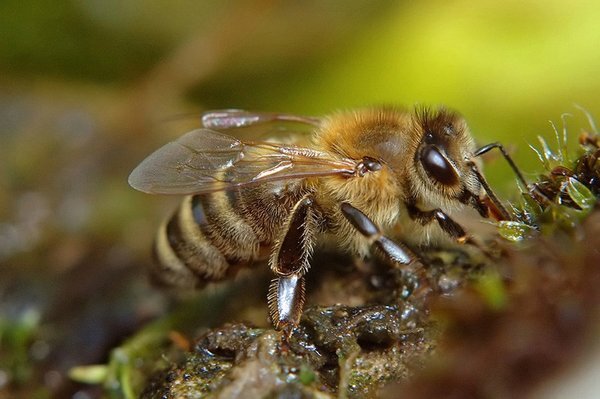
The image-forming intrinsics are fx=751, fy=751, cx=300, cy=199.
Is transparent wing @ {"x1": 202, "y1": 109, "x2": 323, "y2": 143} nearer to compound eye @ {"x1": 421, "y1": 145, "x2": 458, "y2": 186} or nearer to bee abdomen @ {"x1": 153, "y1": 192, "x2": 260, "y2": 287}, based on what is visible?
bee abdomen @ {"x1": 153, "y1": 192, "x2": 260, "y2": 287}

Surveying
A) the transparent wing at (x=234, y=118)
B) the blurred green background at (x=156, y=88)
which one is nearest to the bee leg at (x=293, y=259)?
the transparent wing at (x=234, y=118)

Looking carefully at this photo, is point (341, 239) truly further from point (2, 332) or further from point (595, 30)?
point (595, 30)

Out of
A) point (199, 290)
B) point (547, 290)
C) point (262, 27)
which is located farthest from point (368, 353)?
point (262, 27)

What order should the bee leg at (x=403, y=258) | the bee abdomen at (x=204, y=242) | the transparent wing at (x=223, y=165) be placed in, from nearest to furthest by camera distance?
the bee leg at (x=403, y=258) < the transparent wing at (x=223, y=165) < the bee abdomen at (x=204, y=242)

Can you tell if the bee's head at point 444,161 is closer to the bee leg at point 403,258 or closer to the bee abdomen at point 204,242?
the bee leg at point 403,258

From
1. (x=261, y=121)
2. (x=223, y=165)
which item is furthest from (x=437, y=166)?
(x=261, y=121)

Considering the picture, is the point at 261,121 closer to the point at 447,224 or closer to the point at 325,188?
the point at 325,188
